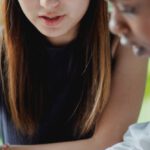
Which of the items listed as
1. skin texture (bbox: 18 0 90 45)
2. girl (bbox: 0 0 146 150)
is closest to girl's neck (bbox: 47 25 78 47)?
girl (bbox: 0 0 146 150)

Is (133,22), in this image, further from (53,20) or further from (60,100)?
(60,100)

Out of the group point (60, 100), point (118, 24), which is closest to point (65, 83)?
point (60, 100)

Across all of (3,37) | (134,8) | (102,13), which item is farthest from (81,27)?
(134,8)

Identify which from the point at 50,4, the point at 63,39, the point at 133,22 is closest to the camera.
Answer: the point at 133,22

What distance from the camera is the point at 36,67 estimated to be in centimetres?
116

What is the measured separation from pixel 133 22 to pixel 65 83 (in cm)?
77

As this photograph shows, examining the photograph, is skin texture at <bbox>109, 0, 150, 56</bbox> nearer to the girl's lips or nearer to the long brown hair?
the girl's lips

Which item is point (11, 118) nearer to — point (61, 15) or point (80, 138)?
point (80, 138)

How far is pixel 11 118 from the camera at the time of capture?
1.16 meters

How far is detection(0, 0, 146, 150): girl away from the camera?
3.53 feet

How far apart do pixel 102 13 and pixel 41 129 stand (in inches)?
13.8

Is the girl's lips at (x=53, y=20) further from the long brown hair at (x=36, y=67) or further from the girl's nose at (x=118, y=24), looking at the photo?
the girl's nose at (x=118, y=24)

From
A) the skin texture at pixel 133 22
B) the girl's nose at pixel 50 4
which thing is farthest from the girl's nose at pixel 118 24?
the girl's nose at pixel 50 4

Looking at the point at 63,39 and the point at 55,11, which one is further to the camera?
the point at 63,39
